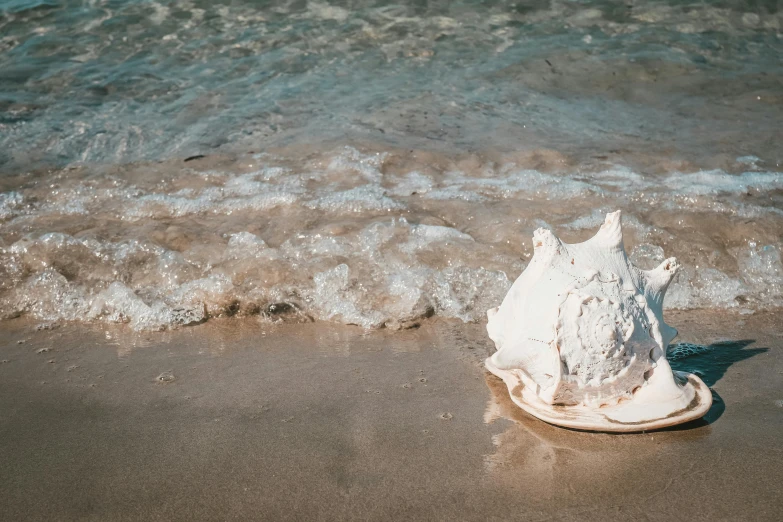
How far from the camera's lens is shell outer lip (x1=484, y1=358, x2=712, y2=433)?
2668mm

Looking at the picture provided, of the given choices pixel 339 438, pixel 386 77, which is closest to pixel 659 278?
pixel 339 438

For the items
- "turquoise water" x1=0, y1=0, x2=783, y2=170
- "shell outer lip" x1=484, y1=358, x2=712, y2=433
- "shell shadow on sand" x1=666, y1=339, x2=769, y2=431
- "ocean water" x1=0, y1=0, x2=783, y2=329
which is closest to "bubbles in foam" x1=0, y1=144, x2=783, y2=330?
"ocean water" x1=0, y1=0, x2=783, y2=329

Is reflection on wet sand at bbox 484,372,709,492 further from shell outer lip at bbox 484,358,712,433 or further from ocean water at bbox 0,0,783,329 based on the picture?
ocean water at bbox 0,0,783,329

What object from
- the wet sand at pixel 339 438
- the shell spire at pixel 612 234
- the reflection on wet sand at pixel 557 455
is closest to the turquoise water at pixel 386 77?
the wet sand at pixel 339 438

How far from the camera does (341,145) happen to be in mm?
6109

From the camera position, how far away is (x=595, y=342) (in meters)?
2.66

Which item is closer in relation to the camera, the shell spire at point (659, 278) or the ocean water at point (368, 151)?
the shell spire at point (659, 278)

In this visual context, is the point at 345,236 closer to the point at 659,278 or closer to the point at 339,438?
the point at 339,438

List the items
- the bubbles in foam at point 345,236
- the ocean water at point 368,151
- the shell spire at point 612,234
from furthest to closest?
the ocean water at point 368,151
the bubbles in foam at point 345,236
the shell spire at point 612,234

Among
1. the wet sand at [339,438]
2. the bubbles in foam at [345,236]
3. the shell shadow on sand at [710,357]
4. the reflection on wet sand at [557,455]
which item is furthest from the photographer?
the bubbles in foam at [345,236]

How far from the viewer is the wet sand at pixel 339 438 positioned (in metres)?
2.40

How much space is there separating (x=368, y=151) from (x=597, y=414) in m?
3.70

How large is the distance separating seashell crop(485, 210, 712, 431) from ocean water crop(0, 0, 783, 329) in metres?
1.13

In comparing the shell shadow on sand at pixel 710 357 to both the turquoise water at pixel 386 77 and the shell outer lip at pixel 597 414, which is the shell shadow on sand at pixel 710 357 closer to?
the shell outer lip at pixel 597 414
